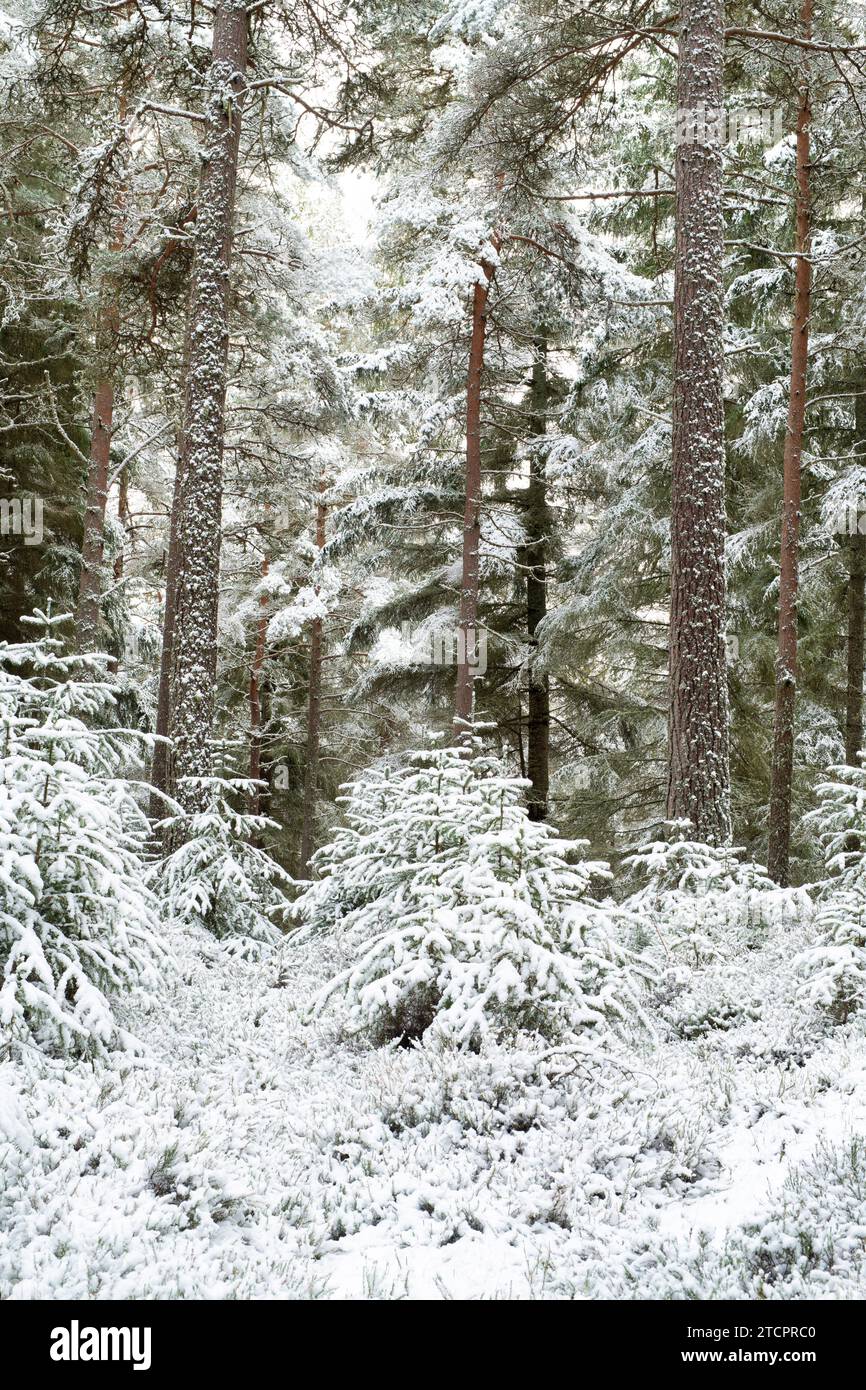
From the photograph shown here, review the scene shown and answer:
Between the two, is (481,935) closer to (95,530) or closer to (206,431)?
(206,431)

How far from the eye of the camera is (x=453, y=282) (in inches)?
457

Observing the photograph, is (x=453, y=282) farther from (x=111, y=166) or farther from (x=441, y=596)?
(x=441, y=596)

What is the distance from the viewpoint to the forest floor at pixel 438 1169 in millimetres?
2594

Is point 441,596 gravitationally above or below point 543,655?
above

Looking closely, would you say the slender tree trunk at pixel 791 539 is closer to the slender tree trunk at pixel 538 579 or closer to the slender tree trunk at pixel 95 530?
the slender tree trunk at pixel 538 579

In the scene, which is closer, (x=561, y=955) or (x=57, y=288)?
(x=561, y=955)

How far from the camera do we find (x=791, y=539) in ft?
32.9

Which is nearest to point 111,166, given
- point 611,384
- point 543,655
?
point 611,384

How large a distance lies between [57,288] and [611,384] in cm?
801

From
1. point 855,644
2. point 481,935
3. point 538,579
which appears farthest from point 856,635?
point 481,935

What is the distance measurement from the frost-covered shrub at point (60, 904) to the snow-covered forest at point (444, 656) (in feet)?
0.10

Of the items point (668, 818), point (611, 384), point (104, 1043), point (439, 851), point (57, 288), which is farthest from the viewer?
point (611, 384)

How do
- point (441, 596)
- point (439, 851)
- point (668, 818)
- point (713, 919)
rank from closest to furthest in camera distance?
1. point (439, 851)
2. point (713, 919)
3. point (668, 818)
4. point (441, 596)

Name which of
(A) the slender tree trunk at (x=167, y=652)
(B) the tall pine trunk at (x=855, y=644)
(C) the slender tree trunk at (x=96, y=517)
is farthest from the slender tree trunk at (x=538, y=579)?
(C) the slender tree trunk at (x=96, y=517)
